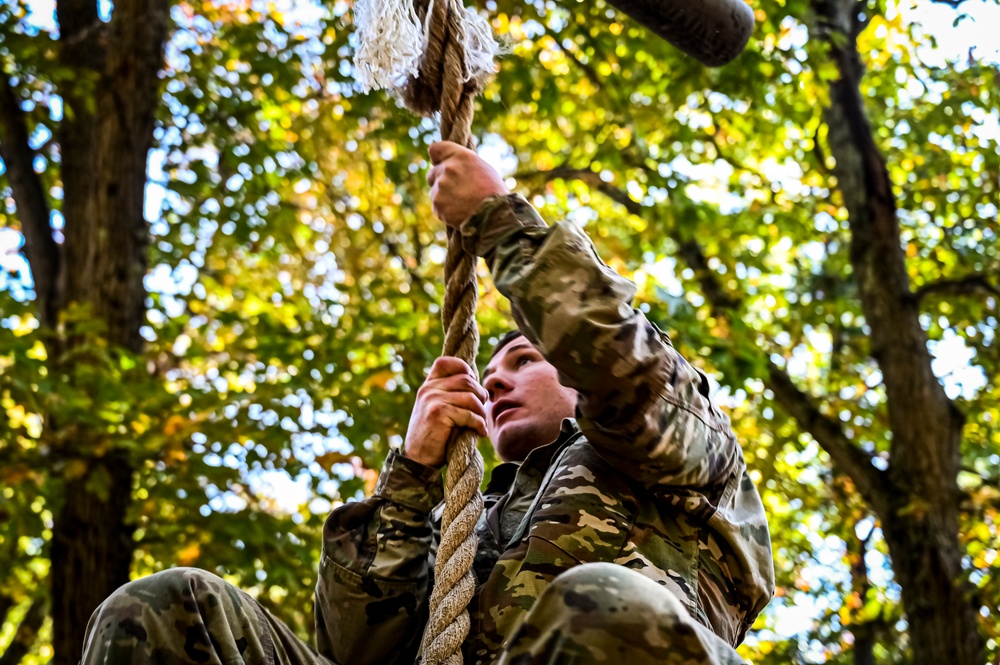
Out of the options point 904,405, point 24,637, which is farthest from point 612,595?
point 24,637

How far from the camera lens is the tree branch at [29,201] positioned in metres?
4.54

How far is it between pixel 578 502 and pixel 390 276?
155 inches

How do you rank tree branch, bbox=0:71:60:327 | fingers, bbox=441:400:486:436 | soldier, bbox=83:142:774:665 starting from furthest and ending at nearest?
1. tree branch, bbox=0:71:60:327
2. fingers, bbox=441:400:486:436
3. soldier, bbox=83:142:774:665

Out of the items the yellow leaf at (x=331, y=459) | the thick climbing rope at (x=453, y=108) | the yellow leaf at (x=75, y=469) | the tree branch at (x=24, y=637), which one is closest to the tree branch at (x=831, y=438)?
the yellow leaf at (x=331, y=459)

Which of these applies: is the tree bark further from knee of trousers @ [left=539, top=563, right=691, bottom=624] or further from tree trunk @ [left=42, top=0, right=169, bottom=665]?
knee of trousers @ [left=539, top=563, right=691, bottom=624]

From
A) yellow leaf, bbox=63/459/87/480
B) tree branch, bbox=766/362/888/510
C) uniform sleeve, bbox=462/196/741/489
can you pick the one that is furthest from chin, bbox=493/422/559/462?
tree branch, bbox=766/362/888/510

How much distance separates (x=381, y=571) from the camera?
5.94 feet

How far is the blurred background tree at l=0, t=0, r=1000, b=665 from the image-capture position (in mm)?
4082

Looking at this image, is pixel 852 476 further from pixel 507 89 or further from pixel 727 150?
pixel 507 89

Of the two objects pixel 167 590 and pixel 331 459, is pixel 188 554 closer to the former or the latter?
pixel 331 459

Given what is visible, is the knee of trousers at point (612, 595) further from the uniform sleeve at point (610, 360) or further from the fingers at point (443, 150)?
the fingers at point (443, 150)

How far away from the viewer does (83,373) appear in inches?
151

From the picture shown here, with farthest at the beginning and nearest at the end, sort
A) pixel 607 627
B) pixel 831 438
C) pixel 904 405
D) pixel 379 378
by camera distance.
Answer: pixel 831 438 < pixel 904 405 < pixel 379 378 < pixel 607 627

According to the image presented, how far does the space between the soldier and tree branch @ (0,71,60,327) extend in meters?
3.18
